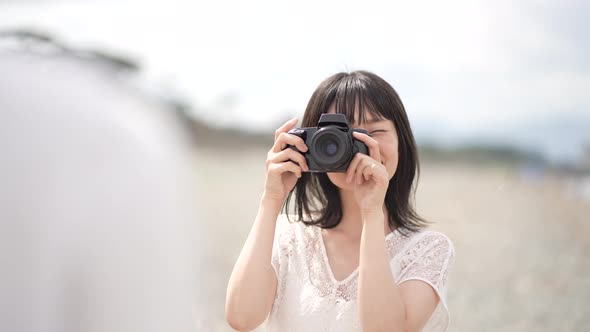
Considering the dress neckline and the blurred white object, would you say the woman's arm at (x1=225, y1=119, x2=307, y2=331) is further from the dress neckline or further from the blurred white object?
the blurred white object

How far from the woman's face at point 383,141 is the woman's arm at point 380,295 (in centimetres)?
12

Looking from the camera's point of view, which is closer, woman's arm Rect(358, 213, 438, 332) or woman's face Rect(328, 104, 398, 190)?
woman's arm Rect(358, 213, 438, 332)

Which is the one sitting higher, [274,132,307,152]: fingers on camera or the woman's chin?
[274,132,307,152]: fingers on camera

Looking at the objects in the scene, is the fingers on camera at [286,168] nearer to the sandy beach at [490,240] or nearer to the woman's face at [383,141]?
the woman's face at [383,141]

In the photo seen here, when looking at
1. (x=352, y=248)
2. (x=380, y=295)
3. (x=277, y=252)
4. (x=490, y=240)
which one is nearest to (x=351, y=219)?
(x=352, y=248)

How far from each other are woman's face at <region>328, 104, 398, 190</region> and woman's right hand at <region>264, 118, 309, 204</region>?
0.09 m

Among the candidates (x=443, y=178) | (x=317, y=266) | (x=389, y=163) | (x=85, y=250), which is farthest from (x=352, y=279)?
(x=443, y=178)

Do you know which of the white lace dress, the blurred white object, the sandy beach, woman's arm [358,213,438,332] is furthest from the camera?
the sandy beach

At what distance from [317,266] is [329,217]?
14cm

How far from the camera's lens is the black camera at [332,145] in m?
1.09

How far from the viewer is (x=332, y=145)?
3.62 ft

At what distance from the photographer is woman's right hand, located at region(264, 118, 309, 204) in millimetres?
1134

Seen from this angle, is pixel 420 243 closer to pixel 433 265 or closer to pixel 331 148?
pixel 433 265

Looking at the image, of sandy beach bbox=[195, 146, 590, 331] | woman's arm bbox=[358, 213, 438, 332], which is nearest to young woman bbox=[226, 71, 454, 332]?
woman's arm bbox=[358, 213, 438, 332]
